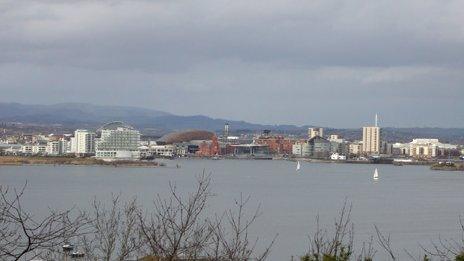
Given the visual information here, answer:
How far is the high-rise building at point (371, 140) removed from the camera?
55.2m

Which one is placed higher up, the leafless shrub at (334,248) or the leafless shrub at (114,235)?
the leafless shrub at (334,248)

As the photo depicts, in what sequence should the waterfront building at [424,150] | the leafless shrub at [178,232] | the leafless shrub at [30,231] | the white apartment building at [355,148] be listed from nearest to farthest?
the leafless shrub at [30,231] < the leafless shrub at [178,232] < the waterfront building at [424,150] < the white apartment building at [355,148]

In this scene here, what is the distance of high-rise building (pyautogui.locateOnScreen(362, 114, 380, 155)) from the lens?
55.2 m

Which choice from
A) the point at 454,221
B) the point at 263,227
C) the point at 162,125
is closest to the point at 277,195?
the point at 454,221

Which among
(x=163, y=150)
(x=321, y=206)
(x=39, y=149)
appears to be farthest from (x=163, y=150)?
(x=321, y=206)

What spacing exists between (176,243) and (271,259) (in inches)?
210

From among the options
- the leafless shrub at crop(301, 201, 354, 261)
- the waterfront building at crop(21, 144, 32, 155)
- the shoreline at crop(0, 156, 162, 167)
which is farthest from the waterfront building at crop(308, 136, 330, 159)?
the leafless shrub at crop(301, 201, 354, 261)

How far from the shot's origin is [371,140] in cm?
5553

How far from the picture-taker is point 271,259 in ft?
24.4

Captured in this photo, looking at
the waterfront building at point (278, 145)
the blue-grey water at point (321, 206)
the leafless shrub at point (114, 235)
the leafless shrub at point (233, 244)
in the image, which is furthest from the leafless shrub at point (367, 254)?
the waterfront building at point (278, 145)

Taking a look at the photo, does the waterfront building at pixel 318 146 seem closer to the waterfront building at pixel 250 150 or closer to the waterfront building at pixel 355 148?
the waterfront building at pixel 250 150

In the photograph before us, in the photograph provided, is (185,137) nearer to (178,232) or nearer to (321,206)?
(321,206)

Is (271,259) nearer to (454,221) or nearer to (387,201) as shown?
(454,221)

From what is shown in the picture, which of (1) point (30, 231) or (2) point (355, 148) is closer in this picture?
(1) point (30, 231)
